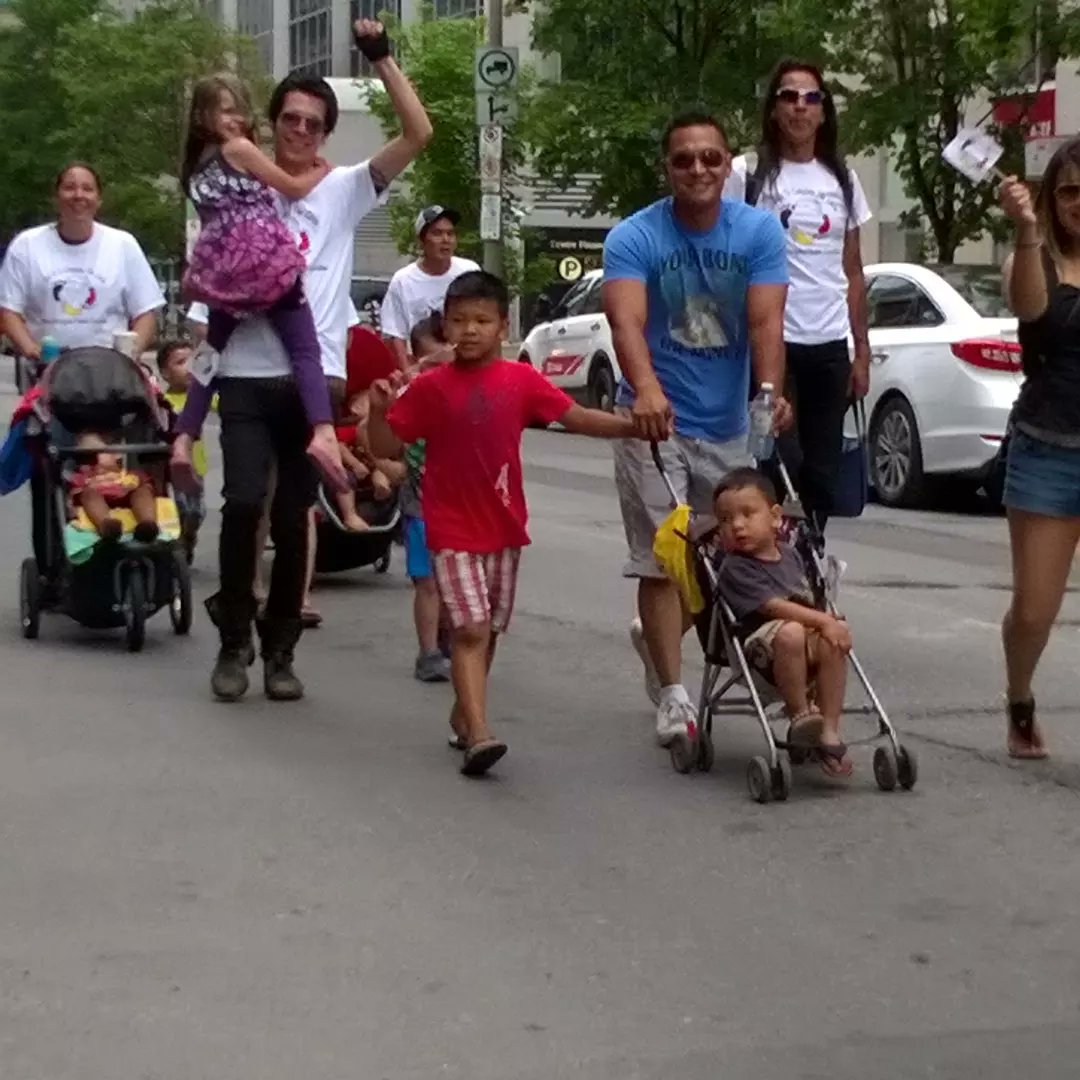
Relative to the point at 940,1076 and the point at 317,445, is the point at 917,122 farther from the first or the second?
the point at 940,1076

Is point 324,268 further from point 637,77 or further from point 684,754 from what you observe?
point 637,77

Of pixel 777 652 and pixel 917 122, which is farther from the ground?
pixel 917 122

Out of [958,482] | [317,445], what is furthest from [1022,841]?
[958,482]

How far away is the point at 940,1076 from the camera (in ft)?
16.1

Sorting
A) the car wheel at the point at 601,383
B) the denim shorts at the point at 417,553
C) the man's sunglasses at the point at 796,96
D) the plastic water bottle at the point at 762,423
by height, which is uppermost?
the man's sunglasses at the point at 796,96

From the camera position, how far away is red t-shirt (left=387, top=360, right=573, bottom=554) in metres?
7.68

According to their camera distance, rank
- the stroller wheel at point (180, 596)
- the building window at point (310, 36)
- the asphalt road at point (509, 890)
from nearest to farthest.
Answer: the asphalt road at point (509, 890)
the stroller wheel at point (180, 596)
the building window at point (310, 36)

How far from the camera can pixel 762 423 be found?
751cm

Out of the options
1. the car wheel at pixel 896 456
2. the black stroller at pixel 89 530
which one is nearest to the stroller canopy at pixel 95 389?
the black stroller at pixel 89 530

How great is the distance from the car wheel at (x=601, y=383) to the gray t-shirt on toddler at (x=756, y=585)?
16992 mm

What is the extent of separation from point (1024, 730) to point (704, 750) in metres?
1.03

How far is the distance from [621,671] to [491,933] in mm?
4009

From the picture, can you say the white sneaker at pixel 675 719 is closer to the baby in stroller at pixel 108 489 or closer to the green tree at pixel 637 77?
the baby in stroller at pixel 108 489

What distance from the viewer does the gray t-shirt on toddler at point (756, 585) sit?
7449 mm
